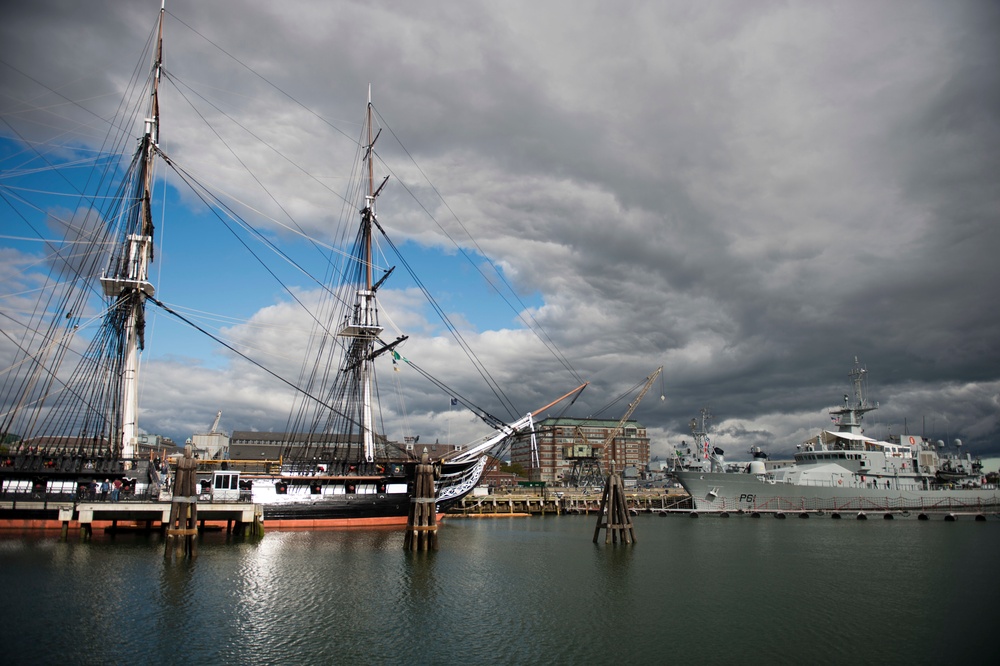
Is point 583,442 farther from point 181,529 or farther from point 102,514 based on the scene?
point 181,529

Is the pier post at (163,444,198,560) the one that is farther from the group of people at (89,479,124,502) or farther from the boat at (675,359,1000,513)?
the boat at (675,359,1000,513)

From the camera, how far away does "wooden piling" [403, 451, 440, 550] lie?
34.9 m

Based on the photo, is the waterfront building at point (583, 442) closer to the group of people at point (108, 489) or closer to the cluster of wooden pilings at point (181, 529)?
the group of people at point (108, 489)

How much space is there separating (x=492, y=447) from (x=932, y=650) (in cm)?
3718

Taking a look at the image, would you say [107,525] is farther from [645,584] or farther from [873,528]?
[873,528]

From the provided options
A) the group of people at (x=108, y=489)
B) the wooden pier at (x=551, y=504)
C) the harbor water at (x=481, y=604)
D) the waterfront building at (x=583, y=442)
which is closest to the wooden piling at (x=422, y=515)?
the harbor water at (x=481, y=604)

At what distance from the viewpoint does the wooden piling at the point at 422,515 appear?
3491 cm

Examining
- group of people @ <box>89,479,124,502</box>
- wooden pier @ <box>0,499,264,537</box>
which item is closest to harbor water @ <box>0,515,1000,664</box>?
wooden pier @ <box>0,499,264,537</box>

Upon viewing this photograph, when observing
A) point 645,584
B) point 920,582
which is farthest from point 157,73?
point 920,582

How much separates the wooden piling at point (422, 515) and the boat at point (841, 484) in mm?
47899

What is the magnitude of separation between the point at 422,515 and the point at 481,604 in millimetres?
13443

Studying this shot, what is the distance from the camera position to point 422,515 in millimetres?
35219

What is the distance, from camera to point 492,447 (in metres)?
52.1

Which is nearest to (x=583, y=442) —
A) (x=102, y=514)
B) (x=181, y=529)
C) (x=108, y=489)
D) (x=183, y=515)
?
(x=108, y=489)
